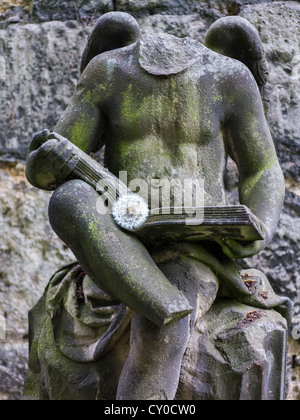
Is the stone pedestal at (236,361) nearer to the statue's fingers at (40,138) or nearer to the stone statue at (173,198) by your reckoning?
the stone statue at (173,198)

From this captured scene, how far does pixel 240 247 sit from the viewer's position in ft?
4.28

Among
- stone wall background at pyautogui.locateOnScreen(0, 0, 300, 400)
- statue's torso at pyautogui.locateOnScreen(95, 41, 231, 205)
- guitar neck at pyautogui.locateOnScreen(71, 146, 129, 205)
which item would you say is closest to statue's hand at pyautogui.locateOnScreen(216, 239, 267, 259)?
A: statue's torso at pyautogui.locateOnScreen(95, 41, 231, 205)

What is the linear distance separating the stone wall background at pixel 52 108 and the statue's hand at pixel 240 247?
36.5 inches

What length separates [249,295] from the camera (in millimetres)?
1425

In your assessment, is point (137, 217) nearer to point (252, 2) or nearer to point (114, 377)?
point (114, 377)

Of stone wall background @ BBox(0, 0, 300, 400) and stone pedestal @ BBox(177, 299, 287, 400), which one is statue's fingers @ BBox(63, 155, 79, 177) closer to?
stone pedestal @ BBox(177, 299, 287, 400)

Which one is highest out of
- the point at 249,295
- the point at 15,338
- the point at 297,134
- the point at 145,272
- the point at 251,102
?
the point at 251,102

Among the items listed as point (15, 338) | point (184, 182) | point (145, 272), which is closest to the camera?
point (145, 272)

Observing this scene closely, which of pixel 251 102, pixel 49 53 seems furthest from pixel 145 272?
pixel 49 53

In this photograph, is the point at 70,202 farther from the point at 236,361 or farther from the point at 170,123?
the point at 236,361

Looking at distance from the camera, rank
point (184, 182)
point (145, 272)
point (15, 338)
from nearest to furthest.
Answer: point (145, 272) → point (184, 182) → point (15, 338)

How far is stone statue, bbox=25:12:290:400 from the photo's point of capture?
1.25 meters

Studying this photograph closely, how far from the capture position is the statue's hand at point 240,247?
1.31 metres

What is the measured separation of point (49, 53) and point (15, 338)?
3.50ft
